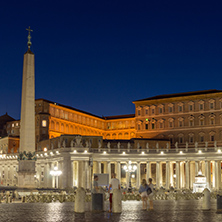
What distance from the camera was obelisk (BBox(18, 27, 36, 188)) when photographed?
4284 cm

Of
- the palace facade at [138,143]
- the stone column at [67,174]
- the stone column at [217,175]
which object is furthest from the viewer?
the palace facade at [138,143]

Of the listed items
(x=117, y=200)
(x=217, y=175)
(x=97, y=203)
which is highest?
(x=217, y=175)

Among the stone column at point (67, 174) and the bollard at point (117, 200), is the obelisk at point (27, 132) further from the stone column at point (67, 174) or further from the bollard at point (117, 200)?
the stone column at point (67, 174)

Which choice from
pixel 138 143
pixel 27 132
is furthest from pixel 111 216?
pixel 138 143

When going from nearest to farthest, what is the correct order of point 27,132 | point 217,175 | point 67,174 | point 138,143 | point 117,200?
point 117,200, point 27,132, point 67,174, point 217,175, point 138,143

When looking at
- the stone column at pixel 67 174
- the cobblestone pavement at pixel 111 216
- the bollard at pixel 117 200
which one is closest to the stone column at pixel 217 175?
the stone column at pixel 67 174

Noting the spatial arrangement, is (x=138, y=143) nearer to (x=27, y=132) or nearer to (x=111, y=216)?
(x=27, y=132)

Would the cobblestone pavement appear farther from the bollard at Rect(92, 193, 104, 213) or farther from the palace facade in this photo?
the palace facade

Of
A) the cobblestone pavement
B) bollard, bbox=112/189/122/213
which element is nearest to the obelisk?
the cobblestone pavement

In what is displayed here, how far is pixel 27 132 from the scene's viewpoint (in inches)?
1689

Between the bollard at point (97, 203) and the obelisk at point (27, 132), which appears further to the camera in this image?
the obelisk at point (27, 132)

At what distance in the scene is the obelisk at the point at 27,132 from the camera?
141ft

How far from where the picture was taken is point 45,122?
12800cm

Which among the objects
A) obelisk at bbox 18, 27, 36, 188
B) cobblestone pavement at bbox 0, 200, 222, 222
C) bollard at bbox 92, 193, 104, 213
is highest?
obelisk at bbox 18, 27, 36, 188
